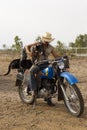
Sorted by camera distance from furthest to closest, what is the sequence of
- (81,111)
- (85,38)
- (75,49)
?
1. (85,38)
2. (75,49)
3. (81,111)

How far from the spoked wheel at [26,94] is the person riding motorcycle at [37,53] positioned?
30 cm

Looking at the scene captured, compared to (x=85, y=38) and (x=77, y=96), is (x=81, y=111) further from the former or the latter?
(x=85, y=38)

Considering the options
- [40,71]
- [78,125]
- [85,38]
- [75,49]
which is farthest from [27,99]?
[85,38]

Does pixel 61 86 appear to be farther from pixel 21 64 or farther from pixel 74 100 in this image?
pixel 21 64

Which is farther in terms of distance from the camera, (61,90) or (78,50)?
(78,50)

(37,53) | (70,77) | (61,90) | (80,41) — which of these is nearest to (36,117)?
(61,90)

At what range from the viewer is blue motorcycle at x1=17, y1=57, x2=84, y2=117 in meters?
5.76

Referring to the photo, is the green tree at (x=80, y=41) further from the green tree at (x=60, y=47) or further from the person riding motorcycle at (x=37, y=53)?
the person riding motorcycle at (x=37, y=53)

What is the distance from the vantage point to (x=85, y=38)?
34.9 meters

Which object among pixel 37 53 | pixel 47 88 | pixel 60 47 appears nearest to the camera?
pixel 47 88

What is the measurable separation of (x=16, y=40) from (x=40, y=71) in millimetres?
22186

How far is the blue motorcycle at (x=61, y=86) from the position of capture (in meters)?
5.76

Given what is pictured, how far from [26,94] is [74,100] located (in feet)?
4.63

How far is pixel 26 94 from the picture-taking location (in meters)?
6.94
